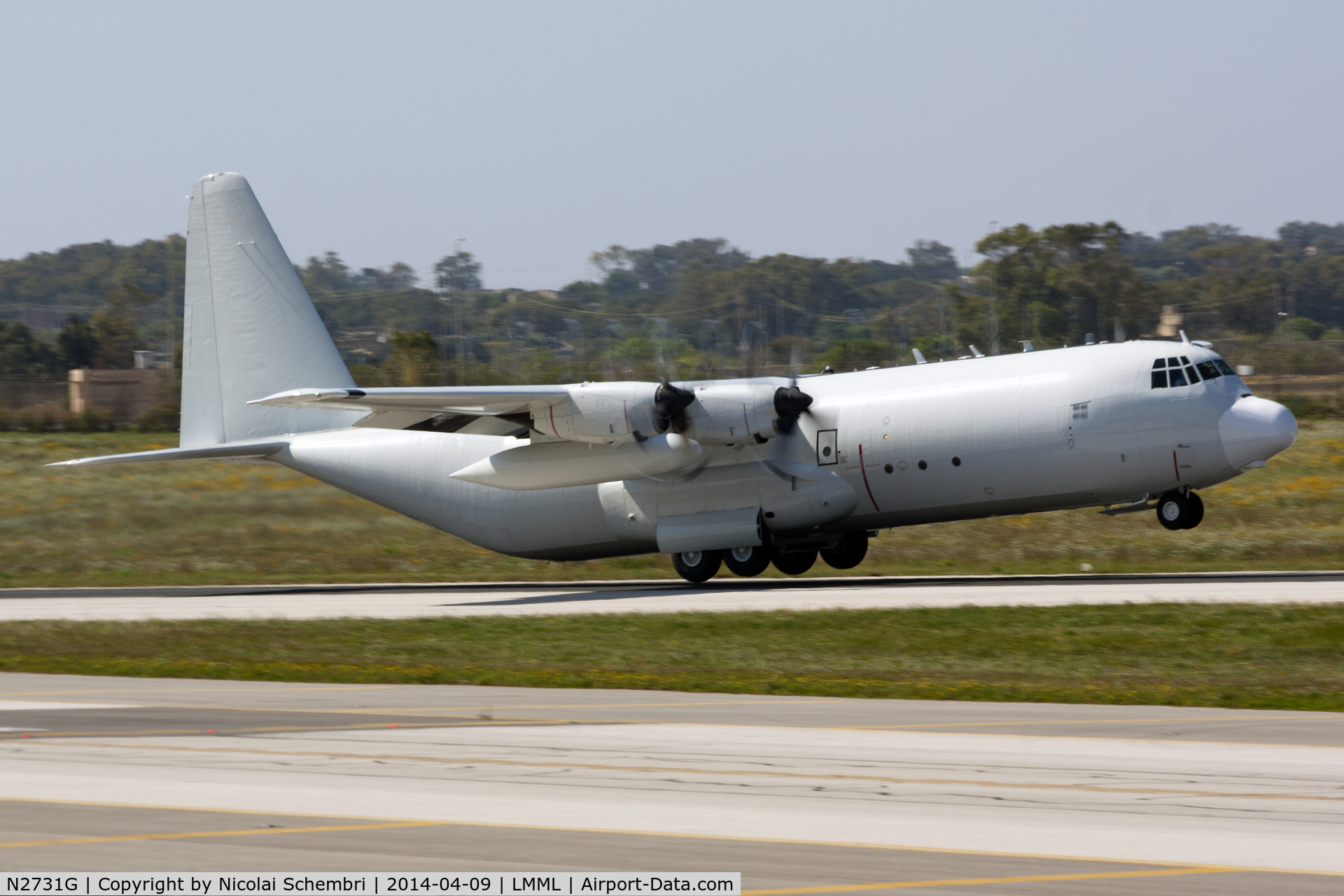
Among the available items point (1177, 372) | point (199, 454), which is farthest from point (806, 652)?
point (199, 454)

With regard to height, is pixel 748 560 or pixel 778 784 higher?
pixel 778 784

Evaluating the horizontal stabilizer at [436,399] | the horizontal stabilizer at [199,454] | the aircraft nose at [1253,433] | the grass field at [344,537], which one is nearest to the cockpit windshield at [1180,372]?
the aircraft nose at [1253,433]

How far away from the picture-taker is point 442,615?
76.2ft

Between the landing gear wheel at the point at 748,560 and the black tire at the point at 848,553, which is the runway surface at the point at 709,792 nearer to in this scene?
the landing gear wheel at the point at 748,560

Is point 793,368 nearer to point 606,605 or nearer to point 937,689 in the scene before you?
point 606,605

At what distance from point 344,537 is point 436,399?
9.82 metres

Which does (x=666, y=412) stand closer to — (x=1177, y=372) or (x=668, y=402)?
(x=668, y=402)

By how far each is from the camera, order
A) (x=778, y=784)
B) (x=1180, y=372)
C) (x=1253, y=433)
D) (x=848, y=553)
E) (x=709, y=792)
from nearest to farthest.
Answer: (x=709, y=792)
(x=778, y=784)
(x=1253, y=433)
(x=1180, y=372)
(x=848, y=553)

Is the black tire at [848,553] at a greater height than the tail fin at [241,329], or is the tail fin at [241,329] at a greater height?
the tail fin at [241,329]

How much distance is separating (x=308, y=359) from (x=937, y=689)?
2029cm

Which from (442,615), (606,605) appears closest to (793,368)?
(606,605)

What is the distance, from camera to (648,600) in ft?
82.2

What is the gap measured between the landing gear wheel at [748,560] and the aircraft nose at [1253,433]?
8.42 metres

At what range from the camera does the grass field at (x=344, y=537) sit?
3222 centimetres
